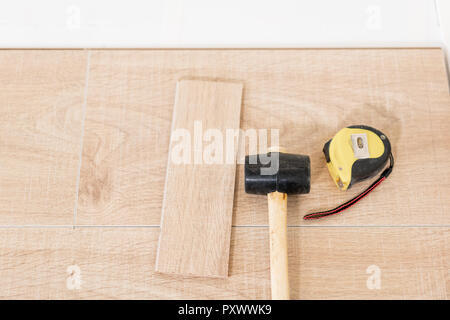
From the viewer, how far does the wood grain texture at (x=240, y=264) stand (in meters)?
0.80

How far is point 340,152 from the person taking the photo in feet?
2.63

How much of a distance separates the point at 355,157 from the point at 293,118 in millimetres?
197

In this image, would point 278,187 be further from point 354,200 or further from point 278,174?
point 354,200

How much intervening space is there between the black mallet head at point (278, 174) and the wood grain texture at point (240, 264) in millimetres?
122

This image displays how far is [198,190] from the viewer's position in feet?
2.76

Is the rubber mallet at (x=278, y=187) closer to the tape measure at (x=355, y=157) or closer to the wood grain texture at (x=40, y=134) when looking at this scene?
the tape measure at (x=355, y=157)

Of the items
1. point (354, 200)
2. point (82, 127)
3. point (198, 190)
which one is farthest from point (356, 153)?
point (82, 127)

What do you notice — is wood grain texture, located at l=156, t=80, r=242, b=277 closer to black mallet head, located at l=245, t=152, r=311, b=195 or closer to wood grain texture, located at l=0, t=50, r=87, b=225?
black mallet head, located at l=245, t=152, r=311, b=195

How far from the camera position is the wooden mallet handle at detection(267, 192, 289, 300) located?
2.52ft

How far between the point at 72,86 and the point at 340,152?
0.72m
